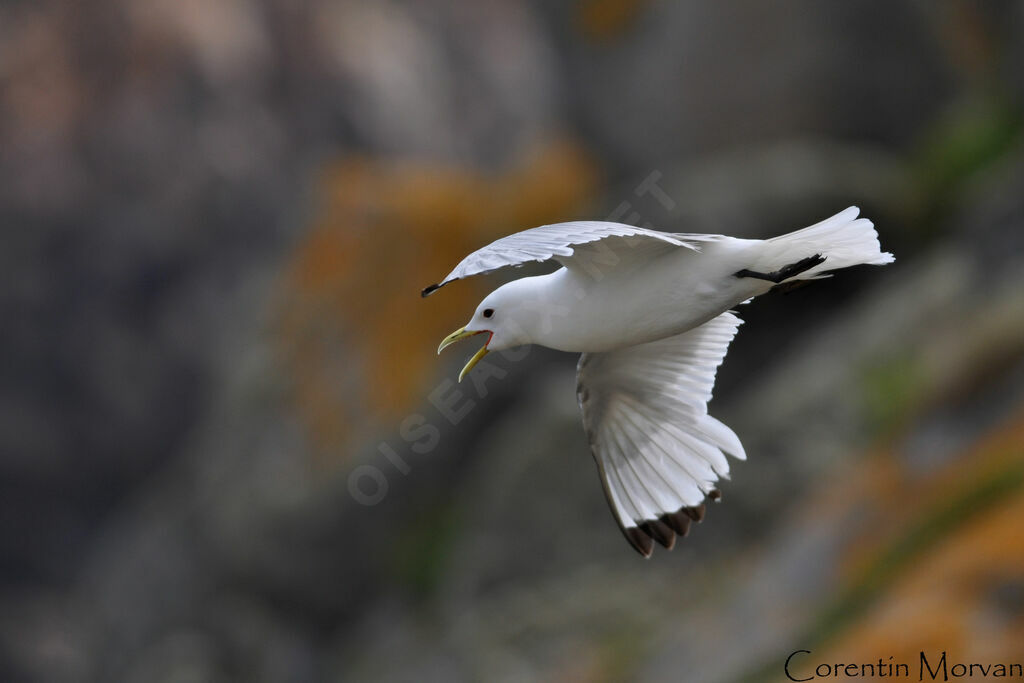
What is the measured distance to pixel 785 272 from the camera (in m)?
2.62

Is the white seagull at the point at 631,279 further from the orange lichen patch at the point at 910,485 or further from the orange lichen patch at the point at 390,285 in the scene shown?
the orange lichen patch at the point at 390,285

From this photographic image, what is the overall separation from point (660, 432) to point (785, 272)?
859mm

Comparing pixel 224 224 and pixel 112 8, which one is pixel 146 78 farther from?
pixel 224 224

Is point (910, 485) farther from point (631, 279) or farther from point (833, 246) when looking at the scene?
point (631, 279)

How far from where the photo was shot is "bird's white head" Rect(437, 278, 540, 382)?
271 cm

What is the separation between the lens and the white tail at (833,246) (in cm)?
265

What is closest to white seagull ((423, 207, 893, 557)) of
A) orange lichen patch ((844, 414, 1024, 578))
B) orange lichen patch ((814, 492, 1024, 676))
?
orange lichen patch ((814, 492, 1024, 676))

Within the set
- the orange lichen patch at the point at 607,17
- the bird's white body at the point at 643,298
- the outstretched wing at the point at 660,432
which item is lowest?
the outstretched wing at the point at 660,432

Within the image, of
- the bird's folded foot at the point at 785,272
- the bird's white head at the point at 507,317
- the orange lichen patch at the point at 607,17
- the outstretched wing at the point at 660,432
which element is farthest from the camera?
the orange lichen patch at the point at 607,17

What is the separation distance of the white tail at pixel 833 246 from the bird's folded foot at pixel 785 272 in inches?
0.9

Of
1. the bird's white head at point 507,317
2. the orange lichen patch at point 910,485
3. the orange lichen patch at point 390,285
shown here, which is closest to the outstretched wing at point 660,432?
the bird's white head at point 507,317

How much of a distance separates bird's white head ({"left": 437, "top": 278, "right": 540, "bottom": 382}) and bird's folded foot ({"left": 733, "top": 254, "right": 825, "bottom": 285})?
1.54 ft

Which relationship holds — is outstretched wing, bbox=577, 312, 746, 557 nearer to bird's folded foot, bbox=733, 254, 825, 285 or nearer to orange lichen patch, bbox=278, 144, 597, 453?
bird's folded foot, bbox=733, 254, 825, 285

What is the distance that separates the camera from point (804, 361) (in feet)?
20.1
